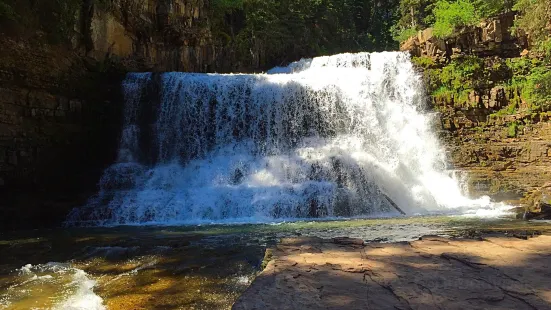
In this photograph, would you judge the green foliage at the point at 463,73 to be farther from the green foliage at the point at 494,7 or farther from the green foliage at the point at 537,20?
the green foliage at the point at 494,7

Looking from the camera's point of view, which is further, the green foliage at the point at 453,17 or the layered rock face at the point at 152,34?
the green foliage at the point at 453,17

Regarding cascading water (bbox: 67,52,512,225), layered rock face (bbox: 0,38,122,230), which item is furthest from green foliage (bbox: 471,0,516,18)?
layered rock face (bbox: 0,38,122,230)

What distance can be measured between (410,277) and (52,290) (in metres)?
3.79

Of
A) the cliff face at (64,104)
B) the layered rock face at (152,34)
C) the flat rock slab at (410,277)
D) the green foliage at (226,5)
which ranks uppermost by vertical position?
the green foliage at (226,5)

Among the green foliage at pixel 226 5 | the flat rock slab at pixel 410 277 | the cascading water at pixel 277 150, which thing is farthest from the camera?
the green foliage at pixel 226 5

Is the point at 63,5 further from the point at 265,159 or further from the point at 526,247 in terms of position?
the point at 526,247

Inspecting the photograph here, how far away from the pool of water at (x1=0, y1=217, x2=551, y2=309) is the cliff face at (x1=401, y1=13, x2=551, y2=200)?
25.8 feet

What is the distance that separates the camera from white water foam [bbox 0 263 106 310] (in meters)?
3.96

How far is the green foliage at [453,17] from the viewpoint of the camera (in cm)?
1897

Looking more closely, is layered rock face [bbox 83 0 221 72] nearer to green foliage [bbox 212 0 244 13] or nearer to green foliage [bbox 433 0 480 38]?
green foliage [bbox 212 0 244 13]

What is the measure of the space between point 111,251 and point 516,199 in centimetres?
1339

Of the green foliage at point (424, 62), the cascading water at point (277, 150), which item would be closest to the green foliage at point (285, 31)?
the cascading water at point (277, 150)

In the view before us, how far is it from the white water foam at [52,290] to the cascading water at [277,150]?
7014mm

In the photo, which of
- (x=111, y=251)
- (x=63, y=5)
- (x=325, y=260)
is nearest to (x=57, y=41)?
(x=63, y=5)
